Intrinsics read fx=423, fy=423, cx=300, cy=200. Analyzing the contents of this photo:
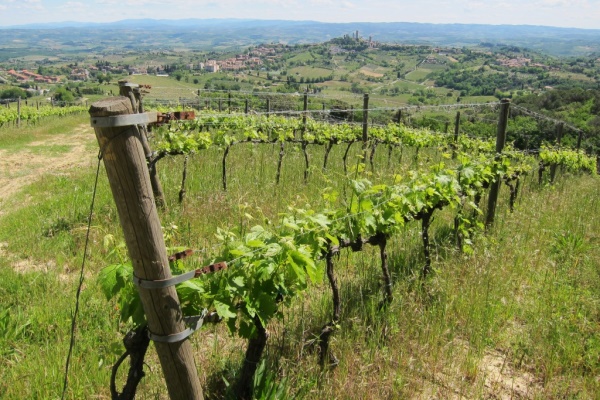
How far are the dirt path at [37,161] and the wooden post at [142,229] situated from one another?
320 inches

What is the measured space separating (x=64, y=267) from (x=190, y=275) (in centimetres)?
372

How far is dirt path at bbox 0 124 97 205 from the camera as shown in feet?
32.1

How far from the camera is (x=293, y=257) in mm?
2312

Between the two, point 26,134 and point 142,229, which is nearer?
point 142,229

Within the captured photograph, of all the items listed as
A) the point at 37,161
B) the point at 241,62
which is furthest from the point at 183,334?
the point at 241,62

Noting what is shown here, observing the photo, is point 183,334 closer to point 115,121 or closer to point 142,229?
point 142,229

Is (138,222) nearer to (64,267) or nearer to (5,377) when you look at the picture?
(5,377)

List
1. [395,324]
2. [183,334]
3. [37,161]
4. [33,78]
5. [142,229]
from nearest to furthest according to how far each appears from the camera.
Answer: [142,229]
[183,334]
[395,324]
[37,161]
[33,78]

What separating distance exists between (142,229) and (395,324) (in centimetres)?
234

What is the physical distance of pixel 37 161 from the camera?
12.2 metres

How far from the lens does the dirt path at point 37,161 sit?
32.1 feet

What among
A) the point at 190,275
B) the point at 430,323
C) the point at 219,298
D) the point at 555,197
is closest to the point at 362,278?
the point at 430,323

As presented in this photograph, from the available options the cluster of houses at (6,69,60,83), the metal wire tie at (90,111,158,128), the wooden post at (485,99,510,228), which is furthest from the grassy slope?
the cluster of houses at (6,69,60,83)

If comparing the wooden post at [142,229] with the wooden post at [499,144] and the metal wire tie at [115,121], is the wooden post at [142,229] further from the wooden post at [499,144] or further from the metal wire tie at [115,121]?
the wooden post at [499,144]
